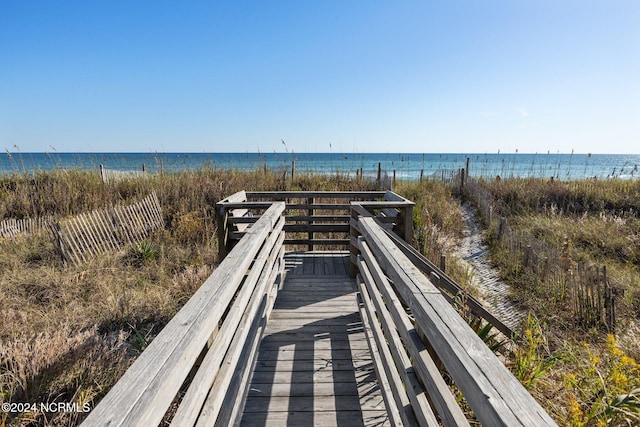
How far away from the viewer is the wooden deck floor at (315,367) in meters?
2.21

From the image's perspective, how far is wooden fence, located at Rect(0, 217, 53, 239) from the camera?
714cm

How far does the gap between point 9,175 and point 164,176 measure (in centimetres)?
466

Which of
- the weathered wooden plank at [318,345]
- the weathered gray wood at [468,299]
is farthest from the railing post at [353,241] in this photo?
the weathered wooden plank at [318,345]

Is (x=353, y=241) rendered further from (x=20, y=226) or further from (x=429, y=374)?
(x=20, y=226)

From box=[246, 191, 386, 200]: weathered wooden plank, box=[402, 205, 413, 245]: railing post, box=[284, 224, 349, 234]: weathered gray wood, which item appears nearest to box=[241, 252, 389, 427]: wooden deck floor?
box=[402, 205, 413, 245]: railing post

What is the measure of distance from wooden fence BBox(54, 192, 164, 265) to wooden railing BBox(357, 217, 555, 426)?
20.8 ft

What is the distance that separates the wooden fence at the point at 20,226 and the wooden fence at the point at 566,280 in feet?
33.3

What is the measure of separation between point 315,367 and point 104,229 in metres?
6.21

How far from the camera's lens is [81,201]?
8953 mm

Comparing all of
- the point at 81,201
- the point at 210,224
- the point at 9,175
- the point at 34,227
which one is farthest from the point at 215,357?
the point at 9,175

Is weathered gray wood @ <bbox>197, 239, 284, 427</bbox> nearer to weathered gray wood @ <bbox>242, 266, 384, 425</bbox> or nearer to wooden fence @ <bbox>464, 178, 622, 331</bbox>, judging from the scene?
weathered gray wood @ <bbox>242, 266, 384, 425</bbox>

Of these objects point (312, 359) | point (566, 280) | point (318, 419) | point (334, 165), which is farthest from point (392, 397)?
point (334, 165)

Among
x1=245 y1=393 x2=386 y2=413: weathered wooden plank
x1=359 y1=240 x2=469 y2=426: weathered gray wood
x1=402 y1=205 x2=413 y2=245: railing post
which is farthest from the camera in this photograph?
x1=402 y1=205 x2=413 y2=245: railing post

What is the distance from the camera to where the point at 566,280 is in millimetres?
5414
